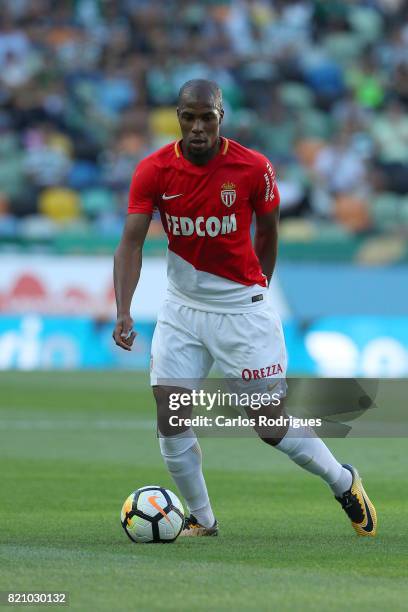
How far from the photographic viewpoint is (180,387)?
7.55m

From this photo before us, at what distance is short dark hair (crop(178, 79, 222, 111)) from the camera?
7.33 meters

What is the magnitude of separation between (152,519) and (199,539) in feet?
1.06

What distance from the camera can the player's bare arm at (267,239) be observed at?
7.86 metres

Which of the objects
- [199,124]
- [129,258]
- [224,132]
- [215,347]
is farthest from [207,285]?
[224,132]

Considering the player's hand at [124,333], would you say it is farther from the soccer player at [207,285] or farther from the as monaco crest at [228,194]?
the as monaco crest at [228,194]

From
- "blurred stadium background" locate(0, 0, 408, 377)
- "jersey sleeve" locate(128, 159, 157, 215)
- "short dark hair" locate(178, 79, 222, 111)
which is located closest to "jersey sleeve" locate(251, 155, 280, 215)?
"short dark hair" locate(178, 79, 222, 111)

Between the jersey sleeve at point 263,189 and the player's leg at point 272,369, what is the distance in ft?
1.82

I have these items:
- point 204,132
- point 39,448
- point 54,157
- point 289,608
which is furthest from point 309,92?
point 289,608

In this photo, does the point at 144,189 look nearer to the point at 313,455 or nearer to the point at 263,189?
the point at 263,189

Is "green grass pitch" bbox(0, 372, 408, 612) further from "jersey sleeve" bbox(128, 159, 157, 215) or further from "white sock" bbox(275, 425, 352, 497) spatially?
"jersey sleeve" bbox(128, 159, 157, 215)

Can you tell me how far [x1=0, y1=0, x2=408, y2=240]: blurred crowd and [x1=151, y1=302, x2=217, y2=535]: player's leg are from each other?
13578 millimetres

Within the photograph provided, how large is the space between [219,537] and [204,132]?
6.87 ft

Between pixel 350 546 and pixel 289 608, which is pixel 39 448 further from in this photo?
pixel 289 608

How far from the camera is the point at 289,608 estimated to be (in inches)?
214
